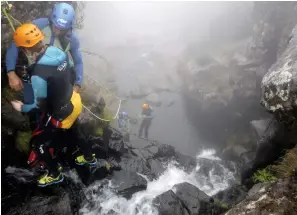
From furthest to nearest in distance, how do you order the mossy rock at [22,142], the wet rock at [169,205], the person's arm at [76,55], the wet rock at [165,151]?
the wet rock at [165,151] < the wet rock at [169,205] < the mossy rock at [22,142] < the person's arm at [76,55]

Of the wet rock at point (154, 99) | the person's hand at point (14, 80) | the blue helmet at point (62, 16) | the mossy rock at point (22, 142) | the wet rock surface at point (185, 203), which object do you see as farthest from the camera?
the wet rock at point (154, 99)

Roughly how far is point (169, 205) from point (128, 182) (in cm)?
150

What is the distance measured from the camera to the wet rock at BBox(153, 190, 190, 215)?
7.51 metres

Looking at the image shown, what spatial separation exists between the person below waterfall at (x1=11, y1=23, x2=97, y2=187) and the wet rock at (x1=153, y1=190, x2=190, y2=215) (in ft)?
10.6

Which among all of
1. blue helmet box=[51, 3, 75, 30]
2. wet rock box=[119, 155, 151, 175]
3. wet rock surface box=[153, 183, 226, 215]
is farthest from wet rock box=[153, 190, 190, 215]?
blue helmet box=[51, 3, 75, 30]

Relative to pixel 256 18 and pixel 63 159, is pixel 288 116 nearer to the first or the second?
pixel 63 159

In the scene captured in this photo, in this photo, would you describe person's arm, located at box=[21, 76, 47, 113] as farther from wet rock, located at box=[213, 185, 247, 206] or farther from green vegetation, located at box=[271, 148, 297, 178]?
wet rock, located at box=[213, 185, 247, 206]

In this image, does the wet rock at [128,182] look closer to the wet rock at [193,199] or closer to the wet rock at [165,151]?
the wet rock at [193,199]

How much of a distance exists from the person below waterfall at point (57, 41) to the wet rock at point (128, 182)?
327 cm

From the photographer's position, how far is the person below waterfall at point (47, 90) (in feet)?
15.6

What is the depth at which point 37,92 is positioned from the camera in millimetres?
4852

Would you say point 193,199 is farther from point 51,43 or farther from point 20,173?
point 51,43

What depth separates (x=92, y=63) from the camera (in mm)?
28297

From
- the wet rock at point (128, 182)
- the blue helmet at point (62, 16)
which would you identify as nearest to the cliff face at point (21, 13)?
the blue helmet at point (62, 16)
